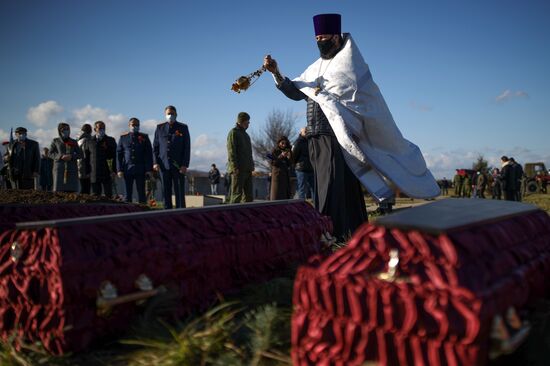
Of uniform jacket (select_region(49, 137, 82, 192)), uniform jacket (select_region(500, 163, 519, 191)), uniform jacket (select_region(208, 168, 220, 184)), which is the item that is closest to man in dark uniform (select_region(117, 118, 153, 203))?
uniform jacket (select_region(49, 137, 82, 192))

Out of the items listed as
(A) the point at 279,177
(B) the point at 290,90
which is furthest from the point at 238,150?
(B) the point at 290,90

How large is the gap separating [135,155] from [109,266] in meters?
7.93

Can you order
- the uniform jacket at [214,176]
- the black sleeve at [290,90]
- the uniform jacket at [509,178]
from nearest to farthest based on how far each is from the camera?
the black sleeve at [290,90] < the uniform jacket at [509,178] < the uniform jacket at [214,176]

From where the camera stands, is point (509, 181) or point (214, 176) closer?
point (509, 181)

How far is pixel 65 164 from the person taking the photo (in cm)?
1011

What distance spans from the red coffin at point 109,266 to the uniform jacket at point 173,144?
636 cm

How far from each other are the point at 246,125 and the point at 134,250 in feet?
22.9

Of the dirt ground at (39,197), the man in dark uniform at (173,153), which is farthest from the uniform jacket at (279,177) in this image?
the dirt ground at (39,197)

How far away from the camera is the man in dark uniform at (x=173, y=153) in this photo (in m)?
8.69

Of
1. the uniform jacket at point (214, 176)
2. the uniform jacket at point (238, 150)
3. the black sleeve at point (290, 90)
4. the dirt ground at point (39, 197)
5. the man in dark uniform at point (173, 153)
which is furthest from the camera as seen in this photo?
the uniform jacket at point (214, 176)

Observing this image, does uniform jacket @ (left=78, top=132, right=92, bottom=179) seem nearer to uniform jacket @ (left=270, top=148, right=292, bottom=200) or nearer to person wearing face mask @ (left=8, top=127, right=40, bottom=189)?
person wearing face mask @ (left=8, top=127, right=40, bottom=189)

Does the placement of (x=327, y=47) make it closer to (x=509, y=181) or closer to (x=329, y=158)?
(x=329, y=158)

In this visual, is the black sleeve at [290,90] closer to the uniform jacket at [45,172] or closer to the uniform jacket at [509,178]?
the uniform jacket at [45,172]

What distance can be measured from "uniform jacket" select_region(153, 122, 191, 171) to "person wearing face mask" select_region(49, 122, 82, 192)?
7.31ft
